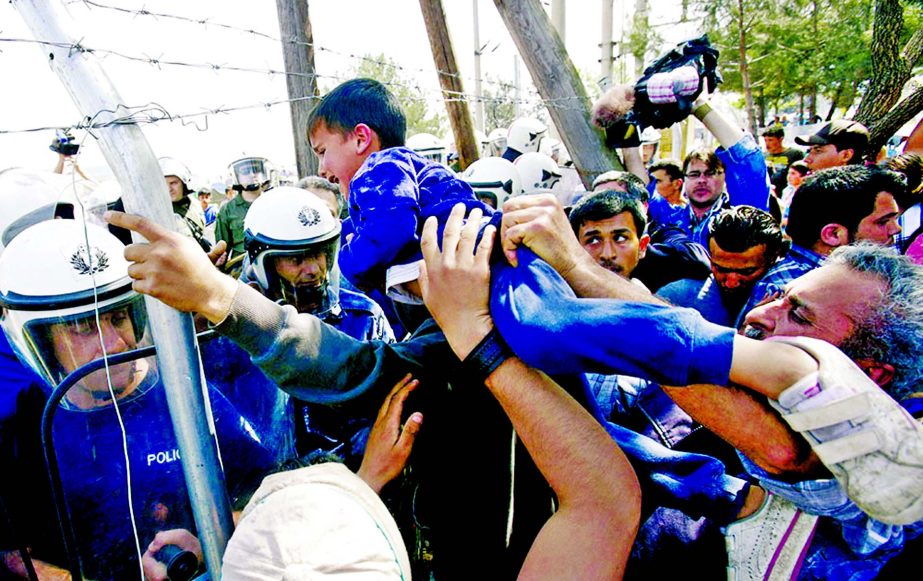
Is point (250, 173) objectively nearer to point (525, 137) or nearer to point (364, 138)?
point (525, 137)

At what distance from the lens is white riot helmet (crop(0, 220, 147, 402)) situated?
1560mm

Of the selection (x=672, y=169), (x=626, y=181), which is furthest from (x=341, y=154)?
(x=672, y=169)

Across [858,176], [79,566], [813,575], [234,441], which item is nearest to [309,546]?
[79,566]

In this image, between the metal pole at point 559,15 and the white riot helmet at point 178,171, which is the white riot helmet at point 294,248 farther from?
the metal pole at point 559,15

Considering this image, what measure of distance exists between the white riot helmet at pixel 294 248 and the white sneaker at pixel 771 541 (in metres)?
2.04

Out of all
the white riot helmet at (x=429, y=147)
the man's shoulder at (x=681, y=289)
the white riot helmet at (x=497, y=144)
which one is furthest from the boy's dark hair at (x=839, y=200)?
the white riot helmet at (x=497, y=144)

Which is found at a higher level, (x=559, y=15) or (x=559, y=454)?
(x=559, y=15)

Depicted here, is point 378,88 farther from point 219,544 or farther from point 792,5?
point 792,5

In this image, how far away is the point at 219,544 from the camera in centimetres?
132

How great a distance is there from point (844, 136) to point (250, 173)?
6.44m

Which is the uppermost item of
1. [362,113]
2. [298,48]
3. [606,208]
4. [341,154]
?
[298,48]

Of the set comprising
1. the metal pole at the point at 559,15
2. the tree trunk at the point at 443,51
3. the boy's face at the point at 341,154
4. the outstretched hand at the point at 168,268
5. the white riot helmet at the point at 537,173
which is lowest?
the white riot helmet at the point at 537,173

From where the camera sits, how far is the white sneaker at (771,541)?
145 centimetres

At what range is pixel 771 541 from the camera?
1485mm
